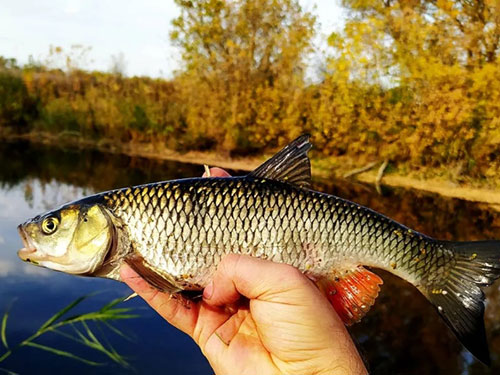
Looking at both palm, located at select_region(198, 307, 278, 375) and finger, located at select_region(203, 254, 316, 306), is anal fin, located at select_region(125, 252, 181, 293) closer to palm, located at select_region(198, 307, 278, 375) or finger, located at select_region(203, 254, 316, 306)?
finger, located at select_region(203, 254, 316, 306)

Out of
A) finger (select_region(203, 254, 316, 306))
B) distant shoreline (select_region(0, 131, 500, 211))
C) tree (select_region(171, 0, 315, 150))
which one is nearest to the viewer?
finger (select_region(203, 254, 316, 306))

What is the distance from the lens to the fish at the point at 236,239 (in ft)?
8.75

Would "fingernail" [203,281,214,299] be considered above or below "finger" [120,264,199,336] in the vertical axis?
above

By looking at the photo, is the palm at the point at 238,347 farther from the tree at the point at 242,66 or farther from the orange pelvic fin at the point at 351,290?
the tree at the point at 242,66

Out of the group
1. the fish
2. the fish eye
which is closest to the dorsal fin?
the fish

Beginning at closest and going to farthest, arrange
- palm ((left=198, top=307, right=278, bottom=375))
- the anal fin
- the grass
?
1. the anal fin
2. palm ((left=198, top=307, right=278, bottom=375))
3. the grass

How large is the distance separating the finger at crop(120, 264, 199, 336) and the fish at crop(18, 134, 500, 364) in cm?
15

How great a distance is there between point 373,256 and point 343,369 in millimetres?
694

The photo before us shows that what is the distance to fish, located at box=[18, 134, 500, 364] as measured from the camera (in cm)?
267

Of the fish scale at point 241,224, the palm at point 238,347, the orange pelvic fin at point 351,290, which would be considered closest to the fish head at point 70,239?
the fish scale at point 241,224

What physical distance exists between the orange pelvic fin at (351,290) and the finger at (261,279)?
0.42 metres

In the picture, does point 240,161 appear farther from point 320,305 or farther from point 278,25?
point 320,305

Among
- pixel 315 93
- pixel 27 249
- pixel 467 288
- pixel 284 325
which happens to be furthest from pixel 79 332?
pixel 315 93

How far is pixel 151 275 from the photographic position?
8.68 ft
